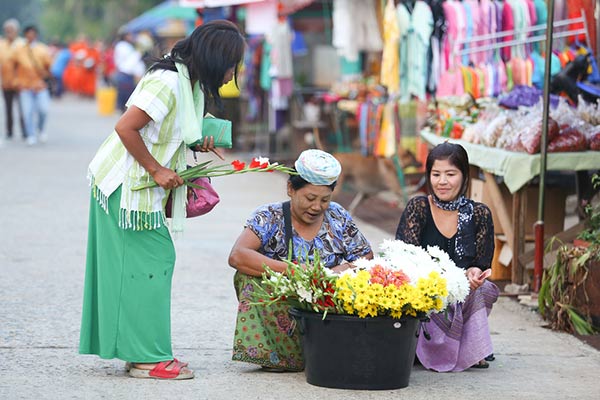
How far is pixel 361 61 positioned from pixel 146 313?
1114cm

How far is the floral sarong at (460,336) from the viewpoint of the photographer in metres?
5.68

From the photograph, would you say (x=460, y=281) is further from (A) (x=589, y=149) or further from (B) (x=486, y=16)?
(B) (x=486, y=16)

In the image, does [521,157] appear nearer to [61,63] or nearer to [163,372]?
[163,372]

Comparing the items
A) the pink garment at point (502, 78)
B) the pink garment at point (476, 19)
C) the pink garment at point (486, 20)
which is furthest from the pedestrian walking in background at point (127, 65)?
the pink garment at point (502, 78)

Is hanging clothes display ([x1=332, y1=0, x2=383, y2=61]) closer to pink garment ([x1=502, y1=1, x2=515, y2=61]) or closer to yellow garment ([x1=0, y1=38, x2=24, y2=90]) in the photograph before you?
pink garment ([x1=502, y1=1, x2=515, y2=61])

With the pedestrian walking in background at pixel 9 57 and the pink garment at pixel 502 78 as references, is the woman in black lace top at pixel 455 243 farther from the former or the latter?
the pedestrian walking in background at pixel 9 57

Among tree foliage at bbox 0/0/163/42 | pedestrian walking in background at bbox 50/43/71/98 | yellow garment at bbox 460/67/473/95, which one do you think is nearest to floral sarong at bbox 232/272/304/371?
yellow garment at bbox 460/67/473/95

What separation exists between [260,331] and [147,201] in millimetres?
820

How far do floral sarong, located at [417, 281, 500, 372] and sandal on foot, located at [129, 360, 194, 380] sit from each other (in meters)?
1.19

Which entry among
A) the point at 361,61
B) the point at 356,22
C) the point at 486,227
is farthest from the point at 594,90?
the point at 361,61

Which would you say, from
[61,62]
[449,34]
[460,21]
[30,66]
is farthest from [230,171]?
[61,62]

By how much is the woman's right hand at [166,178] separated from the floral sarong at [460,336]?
1440 millimetres

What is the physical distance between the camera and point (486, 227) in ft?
19.2

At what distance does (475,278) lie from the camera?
5629 mm
